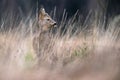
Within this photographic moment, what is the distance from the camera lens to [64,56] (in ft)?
24.3

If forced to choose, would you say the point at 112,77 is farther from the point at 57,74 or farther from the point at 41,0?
the point at 41,0

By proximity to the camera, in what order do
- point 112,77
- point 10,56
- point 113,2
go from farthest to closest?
point 113,2
point 10,56
point 112,77

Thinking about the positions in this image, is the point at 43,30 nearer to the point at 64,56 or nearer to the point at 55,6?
the point at 64,56

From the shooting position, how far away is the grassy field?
646cm

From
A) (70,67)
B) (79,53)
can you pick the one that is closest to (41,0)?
(79,53)

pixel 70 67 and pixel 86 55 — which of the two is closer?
pixel 70 67

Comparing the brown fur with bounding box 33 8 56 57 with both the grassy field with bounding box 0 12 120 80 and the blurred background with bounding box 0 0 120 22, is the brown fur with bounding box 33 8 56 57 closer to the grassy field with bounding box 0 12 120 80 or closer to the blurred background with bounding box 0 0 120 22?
the grassy field with bounding box 0 12 120 80

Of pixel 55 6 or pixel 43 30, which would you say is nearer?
pixel 43 30

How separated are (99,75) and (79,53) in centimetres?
113

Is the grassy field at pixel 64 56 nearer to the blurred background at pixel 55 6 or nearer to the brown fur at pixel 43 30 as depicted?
the brown fur at pixel 43 30

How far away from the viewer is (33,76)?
6418 millimetres

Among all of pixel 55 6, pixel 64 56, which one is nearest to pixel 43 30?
pixel 64 56

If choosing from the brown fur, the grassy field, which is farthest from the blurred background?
the brown fur

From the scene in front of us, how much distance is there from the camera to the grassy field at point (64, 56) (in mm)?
6461
